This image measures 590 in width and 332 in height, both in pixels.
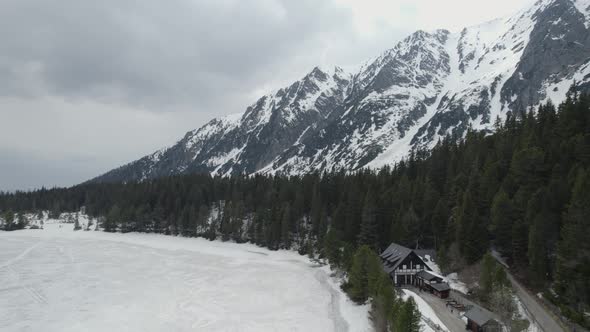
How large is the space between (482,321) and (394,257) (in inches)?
1079

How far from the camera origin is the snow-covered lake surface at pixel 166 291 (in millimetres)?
47781

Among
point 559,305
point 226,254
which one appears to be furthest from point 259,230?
point 559,305

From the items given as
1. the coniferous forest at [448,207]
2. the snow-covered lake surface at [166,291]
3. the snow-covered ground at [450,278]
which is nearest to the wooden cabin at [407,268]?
the snow-covered ground at [450,278]

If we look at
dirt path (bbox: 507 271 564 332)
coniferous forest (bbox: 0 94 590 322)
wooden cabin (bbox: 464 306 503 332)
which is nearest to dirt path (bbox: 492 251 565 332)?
dirt path (bbox: 507 271 564 332)

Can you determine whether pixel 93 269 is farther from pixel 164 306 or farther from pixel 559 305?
pixel 559 305

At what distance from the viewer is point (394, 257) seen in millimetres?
64875

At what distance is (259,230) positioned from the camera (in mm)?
115125

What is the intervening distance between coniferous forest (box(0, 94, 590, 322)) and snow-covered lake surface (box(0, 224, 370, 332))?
11.0 meters

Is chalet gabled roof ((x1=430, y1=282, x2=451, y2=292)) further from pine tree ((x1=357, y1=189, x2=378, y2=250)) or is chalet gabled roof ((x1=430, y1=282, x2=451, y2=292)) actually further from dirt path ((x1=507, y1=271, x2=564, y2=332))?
pine tree ((x1=357, y1=189, x2=378, y2=250))

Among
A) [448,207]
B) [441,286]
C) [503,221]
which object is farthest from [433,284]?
[448,207]

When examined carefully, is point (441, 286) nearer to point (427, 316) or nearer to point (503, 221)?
point (427, 316)

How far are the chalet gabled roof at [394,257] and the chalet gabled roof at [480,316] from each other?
20.7 meters

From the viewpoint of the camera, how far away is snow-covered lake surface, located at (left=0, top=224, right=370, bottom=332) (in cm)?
4778

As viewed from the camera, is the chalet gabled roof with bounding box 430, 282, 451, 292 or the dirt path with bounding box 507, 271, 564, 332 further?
the chalet gabled roof with bounding box 430, 282, 451, 292
